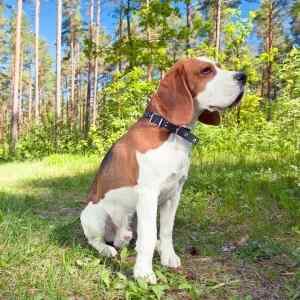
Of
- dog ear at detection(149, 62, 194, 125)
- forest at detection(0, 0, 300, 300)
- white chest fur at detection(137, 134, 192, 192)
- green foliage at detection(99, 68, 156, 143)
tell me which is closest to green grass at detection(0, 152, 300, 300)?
forest at detection(0, 0, 300, 300)

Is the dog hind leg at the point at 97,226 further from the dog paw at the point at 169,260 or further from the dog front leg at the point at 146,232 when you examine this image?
the dog front leg at the point at 146,232

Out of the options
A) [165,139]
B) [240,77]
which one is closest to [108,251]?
[165,139]

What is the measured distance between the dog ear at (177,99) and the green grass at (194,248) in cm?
111

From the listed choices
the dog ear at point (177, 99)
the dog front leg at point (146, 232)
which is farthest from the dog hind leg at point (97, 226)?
the dog ear at point (177, 99)

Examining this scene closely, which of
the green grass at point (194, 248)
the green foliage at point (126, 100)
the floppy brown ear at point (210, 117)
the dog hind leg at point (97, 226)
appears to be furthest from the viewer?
the green foliage at point (126, 100)

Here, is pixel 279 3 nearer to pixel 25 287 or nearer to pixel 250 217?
pixel 250 217

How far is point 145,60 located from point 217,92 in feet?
33.6

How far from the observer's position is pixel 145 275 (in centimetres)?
311

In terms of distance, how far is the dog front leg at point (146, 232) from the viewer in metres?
3.11

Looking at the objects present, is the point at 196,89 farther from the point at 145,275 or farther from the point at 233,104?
the point at 145,275

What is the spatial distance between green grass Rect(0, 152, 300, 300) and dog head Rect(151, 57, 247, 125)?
3.81ft

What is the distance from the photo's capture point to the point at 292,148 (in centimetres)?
839

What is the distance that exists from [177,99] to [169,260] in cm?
129

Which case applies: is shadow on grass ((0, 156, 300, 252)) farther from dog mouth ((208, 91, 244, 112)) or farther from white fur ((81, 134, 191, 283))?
dog mouth ((208, 91, 244, 112))
